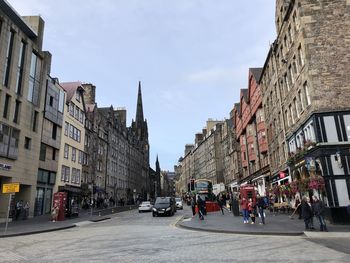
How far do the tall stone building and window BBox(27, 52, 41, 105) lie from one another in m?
25.5

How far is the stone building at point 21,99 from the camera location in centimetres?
3019

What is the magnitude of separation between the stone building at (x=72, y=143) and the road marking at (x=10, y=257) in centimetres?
3028

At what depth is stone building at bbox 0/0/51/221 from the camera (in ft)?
99.0

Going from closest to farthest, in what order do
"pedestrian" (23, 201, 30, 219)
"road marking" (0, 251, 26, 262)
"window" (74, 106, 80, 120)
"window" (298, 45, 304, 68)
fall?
"road marking" (0, 251, 26, 262)
"window" (298, 45, 304, 68)
"pedestrian" (23, 201, 30, 219)
"window" (74, 106, 80, 120)

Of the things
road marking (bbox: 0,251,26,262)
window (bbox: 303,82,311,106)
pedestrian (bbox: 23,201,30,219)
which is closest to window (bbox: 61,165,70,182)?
pedestrian (bbox: 23,201,30,219)

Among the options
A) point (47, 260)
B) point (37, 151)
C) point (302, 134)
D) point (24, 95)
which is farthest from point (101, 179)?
point (47, 260)

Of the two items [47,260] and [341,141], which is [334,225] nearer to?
[341,141]

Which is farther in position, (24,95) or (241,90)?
(241,90)

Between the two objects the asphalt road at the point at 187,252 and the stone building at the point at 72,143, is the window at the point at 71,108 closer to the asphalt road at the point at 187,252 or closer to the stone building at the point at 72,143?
the stone building at the point at 72,143

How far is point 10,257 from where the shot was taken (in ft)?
35.0

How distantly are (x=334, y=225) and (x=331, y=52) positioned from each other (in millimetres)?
11373

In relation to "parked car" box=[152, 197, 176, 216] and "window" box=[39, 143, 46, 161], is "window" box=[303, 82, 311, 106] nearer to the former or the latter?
"parked car" box=[152, 197, 176, 216]

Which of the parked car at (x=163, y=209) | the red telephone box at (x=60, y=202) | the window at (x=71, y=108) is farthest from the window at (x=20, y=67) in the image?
the parked car at (x=163, y=209)

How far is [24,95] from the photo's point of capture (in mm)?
33688
